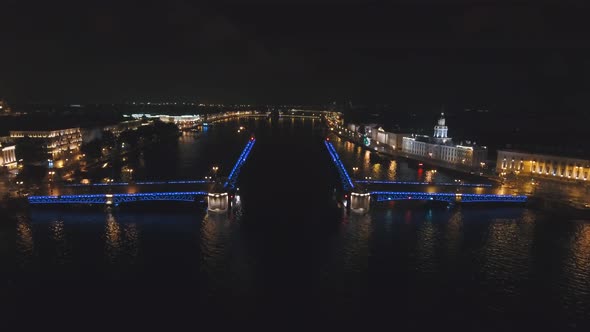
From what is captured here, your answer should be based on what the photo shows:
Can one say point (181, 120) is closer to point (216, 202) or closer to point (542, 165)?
point (542, 165)

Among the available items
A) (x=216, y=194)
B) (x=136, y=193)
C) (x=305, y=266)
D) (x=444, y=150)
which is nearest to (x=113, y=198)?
(x=136, y=193)

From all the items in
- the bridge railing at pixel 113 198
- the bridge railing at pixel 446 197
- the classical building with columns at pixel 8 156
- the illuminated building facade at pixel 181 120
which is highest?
the illuminated building facade at pixel 181 120

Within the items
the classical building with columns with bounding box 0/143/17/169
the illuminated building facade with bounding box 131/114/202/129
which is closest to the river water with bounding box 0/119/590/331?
the classical building with columns with bounding box 0/143/17/169

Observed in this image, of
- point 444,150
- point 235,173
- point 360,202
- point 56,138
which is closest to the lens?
point 360,202

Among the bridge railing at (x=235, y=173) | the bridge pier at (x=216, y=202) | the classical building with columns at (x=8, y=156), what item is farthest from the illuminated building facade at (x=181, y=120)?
the bridge pier at (x=216, y=202)

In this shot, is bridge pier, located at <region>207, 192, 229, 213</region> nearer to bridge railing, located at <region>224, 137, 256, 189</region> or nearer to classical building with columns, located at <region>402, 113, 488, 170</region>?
bridge railing, located at <region>224, 137, 256, 189</region>

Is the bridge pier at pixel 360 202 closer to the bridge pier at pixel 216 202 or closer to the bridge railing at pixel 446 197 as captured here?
the bridge railing at pixel 446 197

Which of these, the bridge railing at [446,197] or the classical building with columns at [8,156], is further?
the classical building with columns at [8,156]

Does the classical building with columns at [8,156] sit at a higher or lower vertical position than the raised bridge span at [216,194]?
higher
